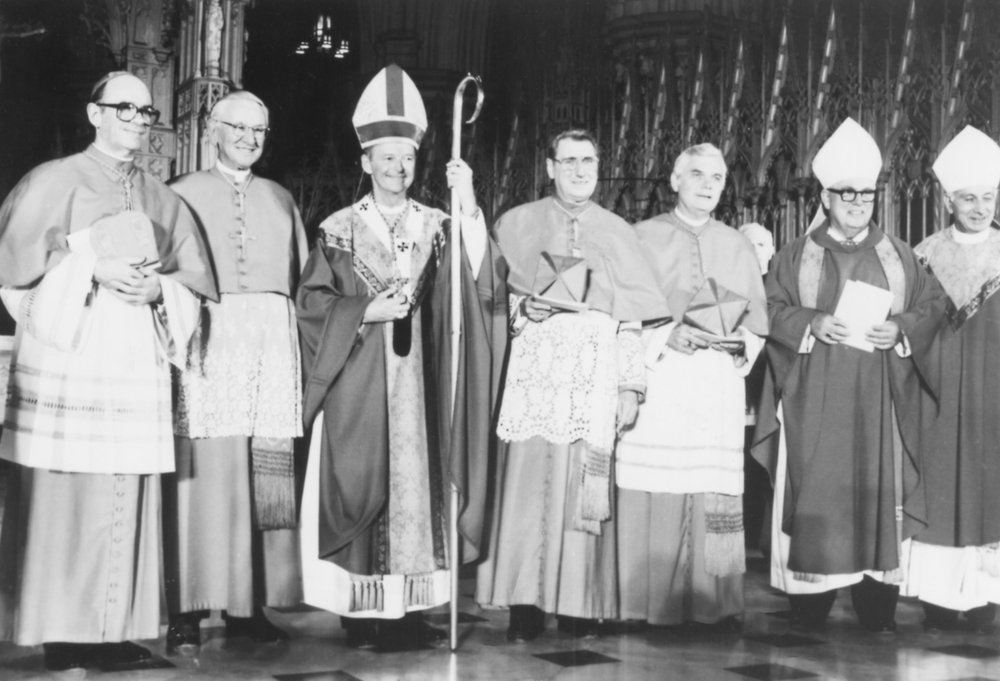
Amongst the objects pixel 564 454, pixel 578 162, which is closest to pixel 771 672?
pixel 564 454

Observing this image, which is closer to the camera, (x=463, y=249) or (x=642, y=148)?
(x=463, y=249)

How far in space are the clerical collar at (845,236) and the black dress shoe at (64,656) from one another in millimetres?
3455

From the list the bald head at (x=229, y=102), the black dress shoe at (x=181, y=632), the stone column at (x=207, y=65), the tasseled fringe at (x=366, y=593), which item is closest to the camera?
the black dress shoe at (x=181, y=632)

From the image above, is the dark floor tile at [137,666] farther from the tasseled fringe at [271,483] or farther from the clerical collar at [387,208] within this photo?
the clerical collar at [387,208]

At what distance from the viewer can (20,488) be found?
4066mm

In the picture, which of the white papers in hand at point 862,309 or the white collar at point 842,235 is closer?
the white papers in hand at point 862,309

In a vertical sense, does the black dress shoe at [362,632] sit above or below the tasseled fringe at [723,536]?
below

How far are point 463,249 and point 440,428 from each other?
2.30 feet

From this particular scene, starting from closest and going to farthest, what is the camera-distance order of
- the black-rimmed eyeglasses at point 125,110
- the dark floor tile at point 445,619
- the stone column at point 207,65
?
1. the black-rimmed eyeglasses at point 125,110
2. the dark floor tile at point 445,619
3. the stone column at point 207,65

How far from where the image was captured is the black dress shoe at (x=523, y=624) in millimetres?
4648

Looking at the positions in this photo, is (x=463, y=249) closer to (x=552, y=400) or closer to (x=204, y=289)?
(x=552, y=400)

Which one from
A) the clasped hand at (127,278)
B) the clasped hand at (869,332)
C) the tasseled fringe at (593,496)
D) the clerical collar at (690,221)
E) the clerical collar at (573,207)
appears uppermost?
the clerical collar at (573,207)

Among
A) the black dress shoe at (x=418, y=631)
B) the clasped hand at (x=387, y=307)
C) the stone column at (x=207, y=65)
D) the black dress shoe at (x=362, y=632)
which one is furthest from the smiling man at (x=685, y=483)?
the stone column at (x=207, y=65)

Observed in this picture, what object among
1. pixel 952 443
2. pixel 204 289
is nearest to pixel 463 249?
pixel 204 289
